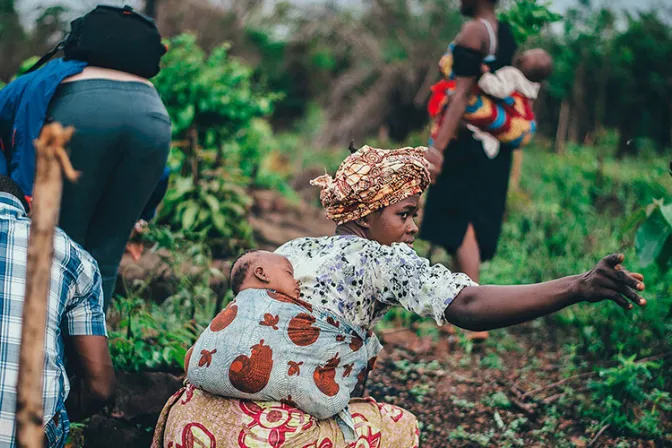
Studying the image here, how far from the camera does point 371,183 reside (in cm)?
199

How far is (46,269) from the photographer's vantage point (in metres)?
1.08

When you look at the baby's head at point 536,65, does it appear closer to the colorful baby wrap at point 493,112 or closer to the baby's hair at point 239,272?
the colorful baby wrap at point 493,112

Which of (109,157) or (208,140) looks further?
(208,140)

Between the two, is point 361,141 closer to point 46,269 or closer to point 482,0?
point 482,0

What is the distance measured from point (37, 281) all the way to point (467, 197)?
3.05 meters

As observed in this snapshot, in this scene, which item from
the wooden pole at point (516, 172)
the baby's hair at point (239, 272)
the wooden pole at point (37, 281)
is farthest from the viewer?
the wooden pole at point (516, 172)

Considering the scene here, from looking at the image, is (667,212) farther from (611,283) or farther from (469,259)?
(469,259)

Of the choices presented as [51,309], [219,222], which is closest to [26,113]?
[51,309]

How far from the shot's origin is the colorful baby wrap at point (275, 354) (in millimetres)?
1852

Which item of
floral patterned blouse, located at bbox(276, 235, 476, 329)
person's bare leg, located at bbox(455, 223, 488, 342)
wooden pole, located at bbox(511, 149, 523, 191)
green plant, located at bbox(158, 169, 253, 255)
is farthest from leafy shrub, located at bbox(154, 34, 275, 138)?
floral patterned blouse, located at bbox(276, 235, 476, 329)

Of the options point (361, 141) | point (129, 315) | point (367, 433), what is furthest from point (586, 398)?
point (361, 141)

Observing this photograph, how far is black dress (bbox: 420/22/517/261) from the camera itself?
385 cm

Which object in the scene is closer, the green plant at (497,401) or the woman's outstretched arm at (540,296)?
the woman's outstretched arm at (540,296)

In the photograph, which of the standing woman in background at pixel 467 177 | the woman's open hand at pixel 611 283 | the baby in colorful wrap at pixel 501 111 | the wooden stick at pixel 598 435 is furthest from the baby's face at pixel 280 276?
the baby in colorful wrap at pixel 501 111
